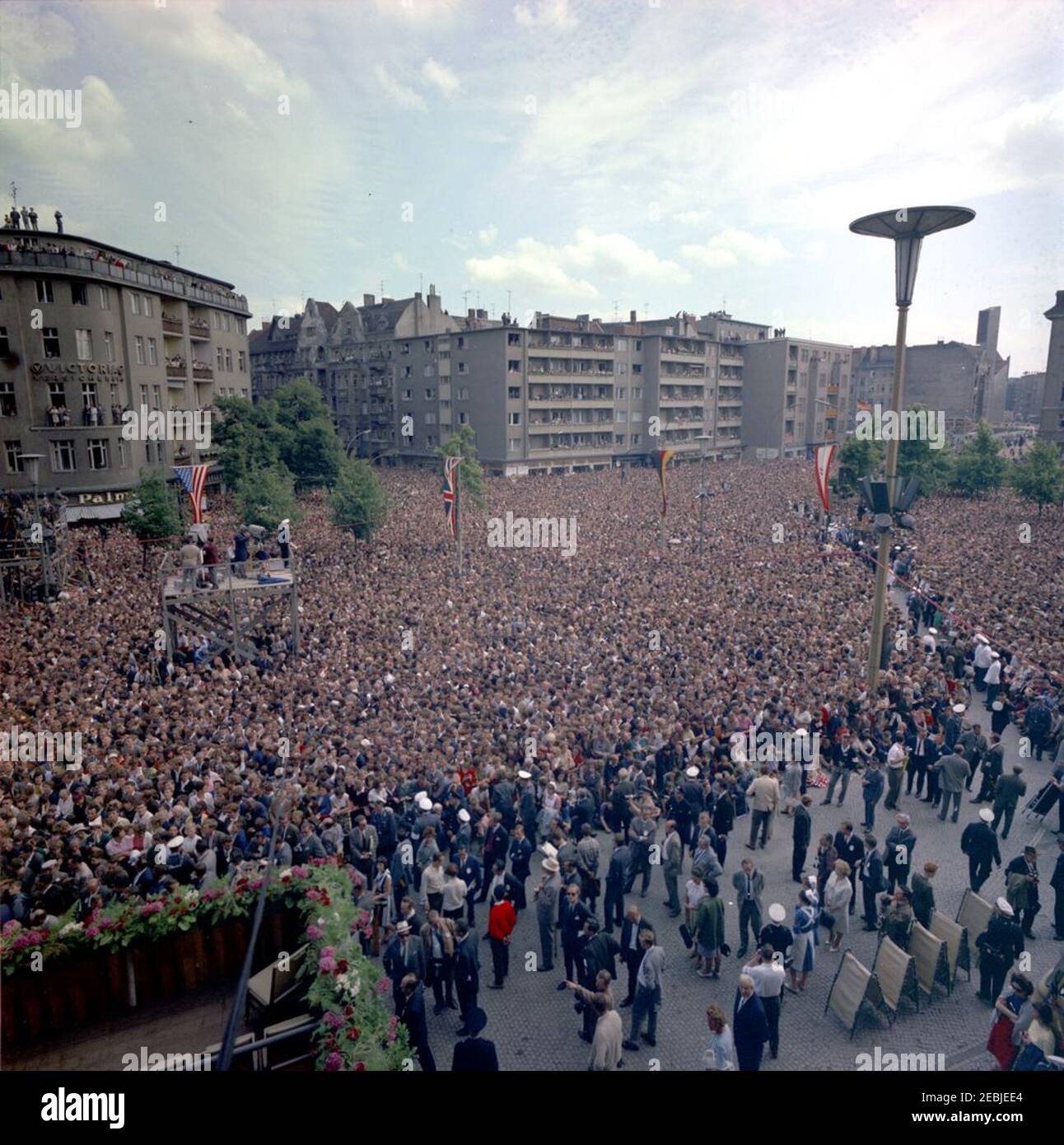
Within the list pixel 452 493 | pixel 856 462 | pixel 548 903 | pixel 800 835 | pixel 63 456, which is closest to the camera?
pixel 548 903

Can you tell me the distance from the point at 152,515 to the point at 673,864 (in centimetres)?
2576

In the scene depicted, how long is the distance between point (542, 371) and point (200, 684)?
163 feet

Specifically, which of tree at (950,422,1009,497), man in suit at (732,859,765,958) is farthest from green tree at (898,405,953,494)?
man in suit at (732,859,765,958)

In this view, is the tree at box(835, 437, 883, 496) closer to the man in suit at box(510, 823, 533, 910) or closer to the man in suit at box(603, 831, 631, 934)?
the man in suit at box(603, 831, 631, 934)

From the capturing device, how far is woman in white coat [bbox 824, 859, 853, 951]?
9023mm

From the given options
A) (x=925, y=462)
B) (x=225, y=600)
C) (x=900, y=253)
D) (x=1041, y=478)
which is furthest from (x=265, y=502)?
(x=1041, y=478)

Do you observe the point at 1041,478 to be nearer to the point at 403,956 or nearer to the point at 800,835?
the point at 800,835

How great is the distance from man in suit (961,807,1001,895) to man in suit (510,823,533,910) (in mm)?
5755

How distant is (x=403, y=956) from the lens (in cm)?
801

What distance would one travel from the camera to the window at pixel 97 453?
36.6m

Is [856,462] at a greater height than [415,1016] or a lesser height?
greater

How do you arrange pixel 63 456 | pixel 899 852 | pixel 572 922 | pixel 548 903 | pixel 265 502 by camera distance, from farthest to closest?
1. pixel 63 456
2. pixel 265 502
3. pixel 899 852
4. pixel 548 903
5. pixel 572 922

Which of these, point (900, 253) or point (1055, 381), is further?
point (1055, 381)
